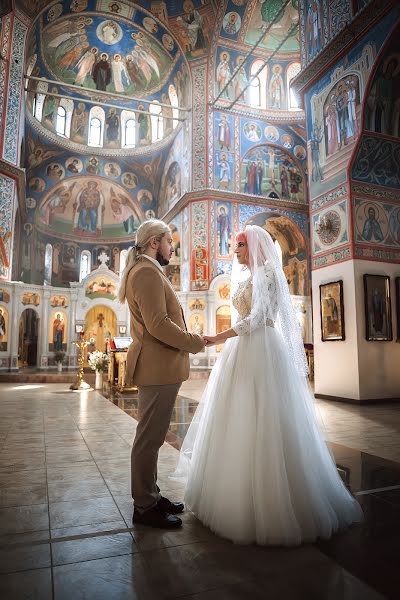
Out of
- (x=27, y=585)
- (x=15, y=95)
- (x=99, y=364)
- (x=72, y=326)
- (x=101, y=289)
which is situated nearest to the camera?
(x=27, y=585)

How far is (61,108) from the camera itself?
914 inches

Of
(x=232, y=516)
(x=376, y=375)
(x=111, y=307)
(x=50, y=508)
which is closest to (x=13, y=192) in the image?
(x=111, y=307)

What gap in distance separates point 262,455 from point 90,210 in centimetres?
2586

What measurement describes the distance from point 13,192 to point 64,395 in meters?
9.52

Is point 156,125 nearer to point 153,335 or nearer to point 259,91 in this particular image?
point 259,91

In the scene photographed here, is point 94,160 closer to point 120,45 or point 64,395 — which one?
point 120,45

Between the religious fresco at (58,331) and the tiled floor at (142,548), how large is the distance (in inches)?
611

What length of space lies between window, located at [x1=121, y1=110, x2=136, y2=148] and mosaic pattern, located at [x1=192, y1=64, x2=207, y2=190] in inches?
256

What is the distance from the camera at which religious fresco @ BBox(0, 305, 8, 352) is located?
15914 millimetres

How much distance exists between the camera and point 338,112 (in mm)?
9859

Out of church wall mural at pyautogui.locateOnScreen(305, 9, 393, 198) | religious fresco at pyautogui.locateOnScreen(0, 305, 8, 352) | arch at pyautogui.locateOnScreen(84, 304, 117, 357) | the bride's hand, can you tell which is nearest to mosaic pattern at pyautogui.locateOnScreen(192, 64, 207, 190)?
church wall mural at pyautogui.locateOnScreen(305, 9, 393, 198)

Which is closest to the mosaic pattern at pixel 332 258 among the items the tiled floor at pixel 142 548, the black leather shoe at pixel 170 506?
the tiled floor at pixel 142 548

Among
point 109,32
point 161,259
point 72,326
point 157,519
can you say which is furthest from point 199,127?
point 157,519

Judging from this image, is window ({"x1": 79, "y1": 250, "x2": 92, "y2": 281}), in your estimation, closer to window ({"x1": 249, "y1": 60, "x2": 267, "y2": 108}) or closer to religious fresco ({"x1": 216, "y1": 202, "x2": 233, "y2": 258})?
religious fresco ({"x1": 216, "y1": 202, "x2": 233, "y2": 258})
